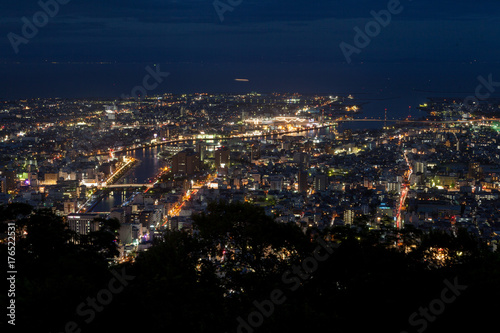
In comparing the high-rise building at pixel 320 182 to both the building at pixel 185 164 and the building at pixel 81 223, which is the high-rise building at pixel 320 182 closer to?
the building at pixel 185 164

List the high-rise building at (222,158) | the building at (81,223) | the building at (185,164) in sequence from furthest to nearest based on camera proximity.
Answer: the high-rise building at (222,158) → the building at (185,164) → the building at (81,223)

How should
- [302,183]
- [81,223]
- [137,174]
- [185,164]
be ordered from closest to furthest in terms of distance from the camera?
[81,223] → [302,183] → [137,174] → [185,164]

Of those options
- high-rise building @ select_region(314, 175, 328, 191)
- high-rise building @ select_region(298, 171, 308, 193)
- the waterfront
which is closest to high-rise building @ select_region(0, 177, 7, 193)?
the waterfront

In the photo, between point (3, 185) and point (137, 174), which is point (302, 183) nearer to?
point (137, 174)

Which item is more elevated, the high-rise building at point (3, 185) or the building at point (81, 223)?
the high-rise building at point (3, 185)

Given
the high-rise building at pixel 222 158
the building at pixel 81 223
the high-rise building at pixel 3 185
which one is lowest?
the building at pixel 81 223

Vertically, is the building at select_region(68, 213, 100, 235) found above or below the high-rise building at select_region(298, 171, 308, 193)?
below

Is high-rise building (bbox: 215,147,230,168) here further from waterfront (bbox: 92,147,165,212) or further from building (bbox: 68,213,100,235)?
building (bbox: 68,213,100,235)

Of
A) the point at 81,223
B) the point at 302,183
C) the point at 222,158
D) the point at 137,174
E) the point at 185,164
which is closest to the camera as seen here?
the point at 81,223

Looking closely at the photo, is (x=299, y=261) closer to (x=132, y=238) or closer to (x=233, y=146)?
(x=132, y=238)

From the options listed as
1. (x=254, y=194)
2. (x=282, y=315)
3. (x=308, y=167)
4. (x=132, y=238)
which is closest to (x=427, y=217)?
(x=254, y=194)

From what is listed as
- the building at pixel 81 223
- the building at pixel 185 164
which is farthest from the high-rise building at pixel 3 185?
the building at pixel 185 164

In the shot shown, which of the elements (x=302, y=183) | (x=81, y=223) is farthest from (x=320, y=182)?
(x=81, y=223)
